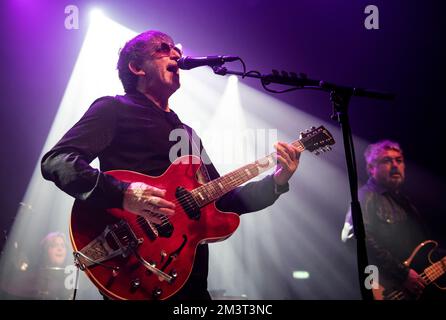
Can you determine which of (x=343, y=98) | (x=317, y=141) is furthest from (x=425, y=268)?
(x=343, y=98)

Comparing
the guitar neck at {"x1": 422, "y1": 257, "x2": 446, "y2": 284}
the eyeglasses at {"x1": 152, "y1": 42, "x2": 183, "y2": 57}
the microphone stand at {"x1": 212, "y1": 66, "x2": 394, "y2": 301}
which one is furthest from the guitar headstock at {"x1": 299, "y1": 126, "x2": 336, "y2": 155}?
the guitar neck at {"x1": 422, "y1": 257, "x2": 446, "y2": 284}

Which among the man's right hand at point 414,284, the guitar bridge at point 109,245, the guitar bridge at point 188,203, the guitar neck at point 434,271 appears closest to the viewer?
the guitar bridge at point 109,245

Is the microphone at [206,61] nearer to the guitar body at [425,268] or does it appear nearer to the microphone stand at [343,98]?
the microphone stand at [343,98]

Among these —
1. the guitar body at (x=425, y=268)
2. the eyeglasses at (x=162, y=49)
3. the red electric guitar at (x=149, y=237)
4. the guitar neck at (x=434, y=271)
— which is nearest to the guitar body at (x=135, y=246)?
the red electric guitar at (x=149, y=237)

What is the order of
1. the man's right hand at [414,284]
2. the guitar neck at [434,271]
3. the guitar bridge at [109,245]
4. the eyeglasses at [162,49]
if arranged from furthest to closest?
1. the guitar neck at [434,271]
2. the man's right hand at [414,284]
3. the eyeglasses at [162,49]
4. the guitar bridge at [109,245]

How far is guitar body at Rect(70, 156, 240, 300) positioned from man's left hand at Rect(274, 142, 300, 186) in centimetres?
61

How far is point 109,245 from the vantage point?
208cm

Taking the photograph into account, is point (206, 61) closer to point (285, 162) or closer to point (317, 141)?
point (285, 162)

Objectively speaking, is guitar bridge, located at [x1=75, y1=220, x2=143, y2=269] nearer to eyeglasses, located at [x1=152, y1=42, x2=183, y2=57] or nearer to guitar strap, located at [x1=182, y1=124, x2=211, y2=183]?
guitar strap, located at [x1=182, y1=124, x2=211, y2=183]

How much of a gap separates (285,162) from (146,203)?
1.01 metres

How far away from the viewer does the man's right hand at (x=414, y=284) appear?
3793mm

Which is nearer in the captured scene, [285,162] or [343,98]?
[343,98]

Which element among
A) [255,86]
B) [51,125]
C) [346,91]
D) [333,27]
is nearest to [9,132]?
[51,125]

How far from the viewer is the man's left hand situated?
8.50 feet
